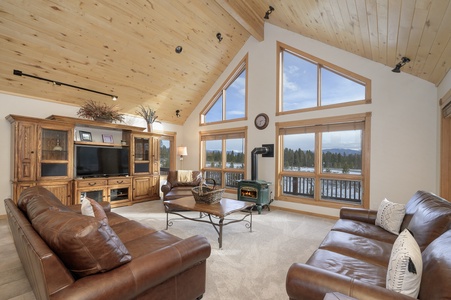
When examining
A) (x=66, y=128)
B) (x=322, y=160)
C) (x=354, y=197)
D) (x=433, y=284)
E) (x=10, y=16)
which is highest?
(x=10, y=16)

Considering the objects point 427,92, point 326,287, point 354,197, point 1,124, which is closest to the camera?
point 326,287

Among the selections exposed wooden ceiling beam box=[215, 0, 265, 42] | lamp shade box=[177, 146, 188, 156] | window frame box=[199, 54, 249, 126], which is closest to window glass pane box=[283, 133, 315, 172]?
window frame box=[199, 54, 249, 126]

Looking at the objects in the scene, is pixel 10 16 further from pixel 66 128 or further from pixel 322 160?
pixel 322 160

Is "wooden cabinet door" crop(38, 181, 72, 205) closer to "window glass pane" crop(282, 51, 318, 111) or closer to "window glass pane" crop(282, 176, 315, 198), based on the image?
Answer: "window glass pane" crop(282, 176, 315, 198)

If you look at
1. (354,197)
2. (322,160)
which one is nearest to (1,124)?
(322,160)

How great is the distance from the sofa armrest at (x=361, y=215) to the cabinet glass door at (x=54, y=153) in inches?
203

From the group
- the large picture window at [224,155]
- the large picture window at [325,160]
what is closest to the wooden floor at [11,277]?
the large picture window at [224,155]

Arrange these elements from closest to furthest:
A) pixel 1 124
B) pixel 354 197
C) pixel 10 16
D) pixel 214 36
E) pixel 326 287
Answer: pixel 326 287, pixel 10 16, pixel 1 124, pixel 354 197, pixel 214 36

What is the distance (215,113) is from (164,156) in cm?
215

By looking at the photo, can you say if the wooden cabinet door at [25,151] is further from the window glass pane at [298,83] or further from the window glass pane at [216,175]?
the window glass pane at [298,83]

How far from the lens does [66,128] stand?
14.3ft

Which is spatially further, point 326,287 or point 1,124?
point 1,124

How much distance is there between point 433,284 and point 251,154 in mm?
4230

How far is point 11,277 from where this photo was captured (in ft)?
7.11
